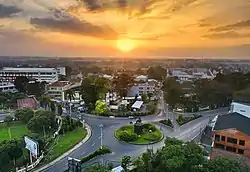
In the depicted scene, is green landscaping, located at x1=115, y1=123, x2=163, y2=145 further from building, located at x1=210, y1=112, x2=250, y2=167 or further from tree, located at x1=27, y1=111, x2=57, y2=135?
tree, located at x1=27, y1=111, x2=57, y2=135

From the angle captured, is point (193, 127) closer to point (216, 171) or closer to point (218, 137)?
point (218, 137)

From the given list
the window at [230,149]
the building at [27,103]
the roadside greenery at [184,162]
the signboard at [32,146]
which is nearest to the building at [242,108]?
the window at [230,149]

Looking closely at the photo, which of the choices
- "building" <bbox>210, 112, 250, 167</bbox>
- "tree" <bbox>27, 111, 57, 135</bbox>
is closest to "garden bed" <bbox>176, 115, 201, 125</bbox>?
"building" <bbox>210, 112, 250, 167</bbox>

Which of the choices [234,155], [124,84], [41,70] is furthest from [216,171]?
[41,70]

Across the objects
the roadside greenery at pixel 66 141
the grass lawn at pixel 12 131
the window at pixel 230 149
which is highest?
the window at pixel 230 149

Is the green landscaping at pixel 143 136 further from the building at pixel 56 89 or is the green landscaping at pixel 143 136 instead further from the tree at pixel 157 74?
the tree at pixel 157 74

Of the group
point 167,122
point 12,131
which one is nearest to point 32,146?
point 12,131
